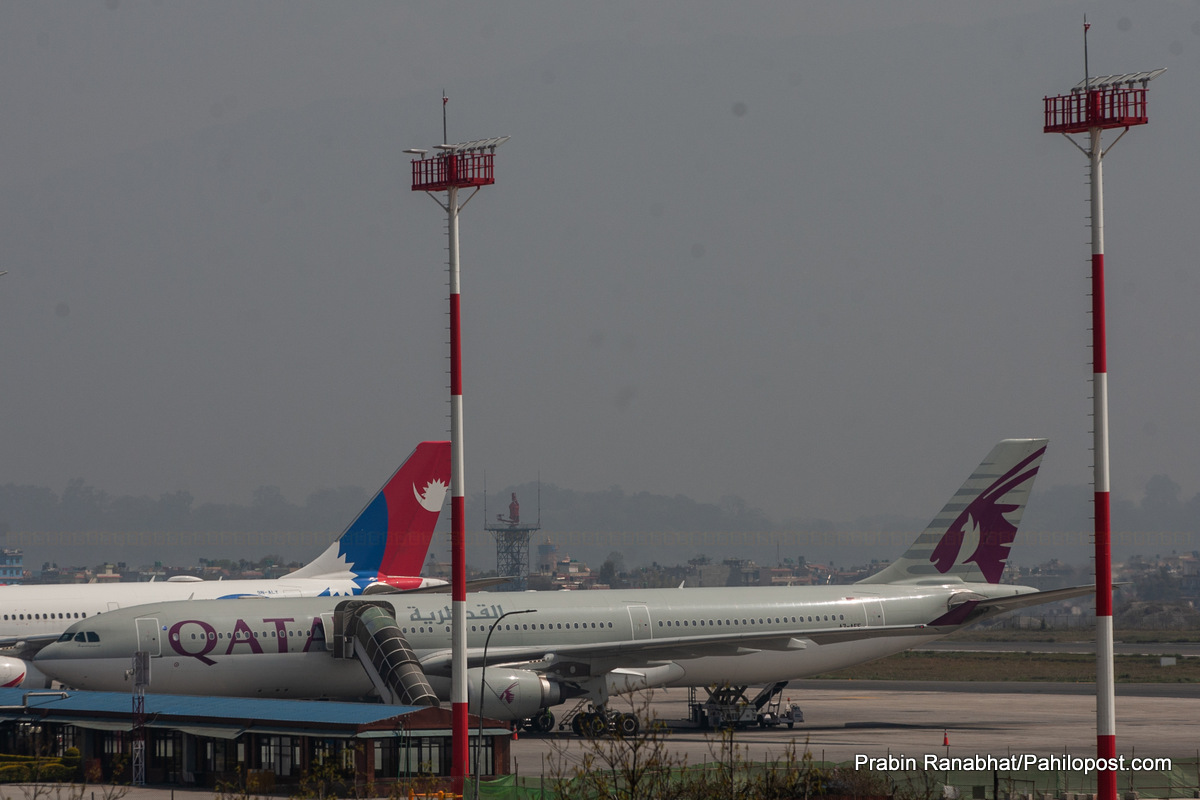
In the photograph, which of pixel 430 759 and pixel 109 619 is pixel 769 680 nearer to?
pixel 430 759

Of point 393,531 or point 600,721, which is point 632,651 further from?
point 393,531

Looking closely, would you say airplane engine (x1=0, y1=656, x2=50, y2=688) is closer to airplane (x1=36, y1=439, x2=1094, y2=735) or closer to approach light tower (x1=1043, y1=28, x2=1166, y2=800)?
airplane (x1=36, y1=439, x2=1094, y2=735)

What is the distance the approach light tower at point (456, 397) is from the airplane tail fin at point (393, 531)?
38708mm

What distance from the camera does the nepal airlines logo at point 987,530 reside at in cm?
6116

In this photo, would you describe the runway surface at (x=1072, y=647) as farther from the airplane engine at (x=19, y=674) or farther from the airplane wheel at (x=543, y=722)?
the airplane engine at (x=19, y=674)

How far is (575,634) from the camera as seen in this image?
2195 inches

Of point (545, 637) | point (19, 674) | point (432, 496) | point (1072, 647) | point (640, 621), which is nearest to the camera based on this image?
point (19, 674)

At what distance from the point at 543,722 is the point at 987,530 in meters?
20.8

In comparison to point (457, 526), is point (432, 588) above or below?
below

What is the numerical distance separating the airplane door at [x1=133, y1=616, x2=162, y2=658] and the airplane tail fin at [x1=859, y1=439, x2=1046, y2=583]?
29179 millimetres

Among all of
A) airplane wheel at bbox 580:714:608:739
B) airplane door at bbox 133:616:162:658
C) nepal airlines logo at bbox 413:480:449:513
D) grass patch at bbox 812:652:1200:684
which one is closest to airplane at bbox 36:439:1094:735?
airplane door at bbox 133:616:162:658

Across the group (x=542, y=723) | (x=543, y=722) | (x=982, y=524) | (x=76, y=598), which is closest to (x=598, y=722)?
(x=543, y=722)

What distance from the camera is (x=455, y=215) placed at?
35.3 meters

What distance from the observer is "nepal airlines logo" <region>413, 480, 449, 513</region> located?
7550cm
